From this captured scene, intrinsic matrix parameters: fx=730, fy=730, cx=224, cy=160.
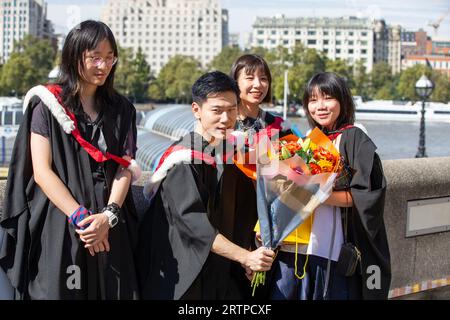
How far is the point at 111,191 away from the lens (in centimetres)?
280

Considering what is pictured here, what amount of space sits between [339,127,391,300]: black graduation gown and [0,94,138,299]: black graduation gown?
1.04m

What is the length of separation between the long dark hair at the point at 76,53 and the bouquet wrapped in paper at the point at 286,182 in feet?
2.27

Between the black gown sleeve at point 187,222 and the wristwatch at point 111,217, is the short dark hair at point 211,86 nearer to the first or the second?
the black gown sleeve at point 187,222

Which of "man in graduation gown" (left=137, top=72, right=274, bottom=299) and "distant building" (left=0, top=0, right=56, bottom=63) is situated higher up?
"distant building" (left=0, top=0, right=56, bottom=63)

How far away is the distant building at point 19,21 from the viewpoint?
4564 inches

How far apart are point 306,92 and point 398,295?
187cm

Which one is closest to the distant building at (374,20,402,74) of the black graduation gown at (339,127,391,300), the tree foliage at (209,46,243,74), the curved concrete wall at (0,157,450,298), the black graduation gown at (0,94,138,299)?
the tree foliage at (209,46,243,74)

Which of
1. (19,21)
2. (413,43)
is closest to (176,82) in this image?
(19,21)

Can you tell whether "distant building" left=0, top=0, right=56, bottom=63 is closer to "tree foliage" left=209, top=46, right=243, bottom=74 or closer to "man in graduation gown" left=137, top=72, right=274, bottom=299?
"tree foliage" left=209, top=46, right=243, bottom=74

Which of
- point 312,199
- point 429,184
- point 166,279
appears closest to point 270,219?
point 312,199

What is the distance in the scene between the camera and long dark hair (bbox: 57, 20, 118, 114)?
9.14 feet

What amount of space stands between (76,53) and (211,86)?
54 centimetres

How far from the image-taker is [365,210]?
121 inches
